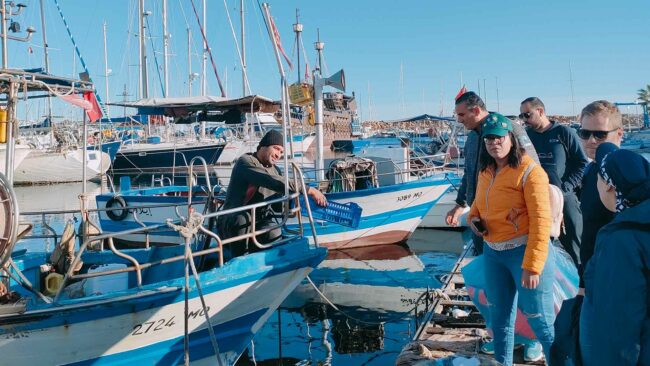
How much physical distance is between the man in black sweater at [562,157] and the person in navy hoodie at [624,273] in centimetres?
289

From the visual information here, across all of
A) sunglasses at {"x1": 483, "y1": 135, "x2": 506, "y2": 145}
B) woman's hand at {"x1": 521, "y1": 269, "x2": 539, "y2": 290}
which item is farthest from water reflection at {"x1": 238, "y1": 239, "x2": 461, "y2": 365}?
sunglasses at {"x1": 483, "y1": 135, "x2": 506, "y2": 145}

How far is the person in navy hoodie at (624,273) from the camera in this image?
202 cm

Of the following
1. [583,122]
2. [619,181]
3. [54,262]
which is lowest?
[54,262]

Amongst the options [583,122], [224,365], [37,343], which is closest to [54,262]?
[37,343]

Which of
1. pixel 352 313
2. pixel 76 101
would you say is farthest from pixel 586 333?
pixel 352 313

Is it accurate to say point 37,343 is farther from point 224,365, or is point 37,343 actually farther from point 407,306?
point 407,306

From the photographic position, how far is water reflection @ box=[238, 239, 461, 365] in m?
6.78

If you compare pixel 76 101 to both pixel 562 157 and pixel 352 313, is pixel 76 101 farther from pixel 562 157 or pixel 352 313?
pixel 352 313

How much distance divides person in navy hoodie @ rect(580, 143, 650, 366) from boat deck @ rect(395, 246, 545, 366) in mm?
1190

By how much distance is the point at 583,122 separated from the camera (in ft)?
10.2

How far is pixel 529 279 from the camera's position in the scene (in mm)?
3160

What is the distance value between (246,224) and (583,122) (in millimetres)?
3267

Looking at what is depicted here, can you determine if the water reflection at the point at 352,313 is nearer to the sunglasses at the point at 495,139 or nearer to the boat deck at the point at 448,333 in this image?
the boat deck at the point at 448,333

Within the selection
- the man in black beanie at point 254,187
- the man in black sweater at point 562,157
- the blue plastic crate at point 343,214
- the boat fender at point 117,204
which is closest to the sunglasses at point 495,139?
the man in black sweater at point 562,157
